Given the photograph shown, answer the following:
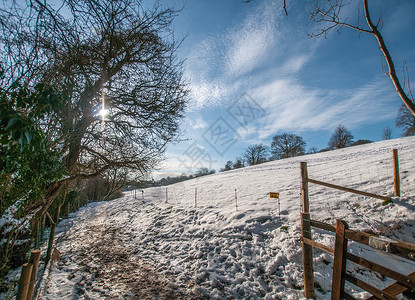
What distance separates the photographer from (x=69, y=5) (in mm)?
1966

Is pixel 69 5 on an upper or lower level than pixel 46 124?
upper

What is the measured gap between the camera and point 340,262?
7.59ft

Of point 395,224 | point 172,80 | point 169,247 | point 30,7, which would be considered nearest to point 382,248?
point 395,224

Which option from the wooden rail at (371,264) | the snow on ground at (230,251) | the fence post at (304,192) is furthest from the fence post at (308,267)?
the fence post at (304,192)

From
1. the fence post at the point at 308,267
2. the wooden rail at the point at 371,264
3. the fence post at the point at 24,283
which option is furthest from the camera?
the fence post at the point at 308,267

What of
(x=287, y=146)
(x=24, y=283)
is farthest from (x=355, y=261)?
(x=287, y=146)

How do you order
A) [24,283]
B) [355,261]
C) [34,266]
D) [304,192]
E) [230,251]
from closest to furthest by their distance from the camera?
[355,261]
[24,283]
[34,266]
[304,192]
[230,251]

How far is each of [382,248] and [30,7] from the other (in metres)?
4.53

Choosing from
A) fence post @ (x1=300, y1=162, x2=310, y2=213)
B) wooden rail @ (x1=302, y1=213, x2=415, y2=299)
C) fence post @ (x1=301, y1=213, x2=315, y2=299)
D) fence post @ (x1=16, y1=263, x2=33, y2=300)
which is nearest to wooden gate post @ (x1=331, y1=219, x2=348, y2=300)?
wooden rail @ (x1=302, y1=213, x2=415, y2=299)

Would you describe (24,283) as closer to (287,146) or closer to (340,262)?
(340,262)

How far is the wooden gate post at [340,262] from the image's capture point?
2295mm

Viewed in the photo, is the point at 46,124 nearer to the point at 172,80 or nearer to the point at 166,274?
the point at 172,80

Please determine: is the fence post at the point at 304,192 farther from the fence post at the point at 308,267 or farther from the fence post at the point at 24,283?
the fence post at the point at 24,283

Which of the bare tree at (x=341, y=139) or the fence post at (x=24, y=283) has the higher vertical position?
the bare tree at (x=341, y=139)
